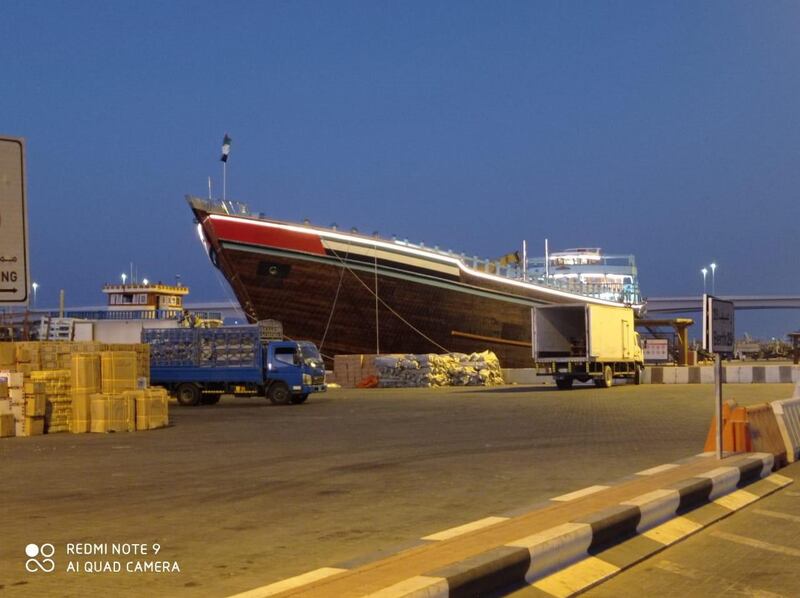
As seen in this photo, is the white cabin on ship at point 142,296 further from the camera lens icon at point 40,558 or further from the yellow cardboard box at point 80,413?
the camera lens icon at point 40,558

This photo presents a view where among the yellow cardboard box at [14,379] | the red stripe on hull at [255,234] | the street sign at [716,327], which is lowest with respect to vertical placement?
the yellow cardboard box at [14,379]

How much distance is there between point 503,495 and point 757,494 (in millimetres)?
2781

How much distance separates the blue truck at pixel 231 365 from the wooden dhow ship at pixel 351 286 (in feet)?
37.6

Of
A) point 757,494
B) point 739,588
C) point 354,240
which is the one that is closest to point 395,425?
point 757,494

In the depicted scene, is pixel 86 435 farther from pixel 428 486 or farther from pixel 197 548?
pixel 197 548

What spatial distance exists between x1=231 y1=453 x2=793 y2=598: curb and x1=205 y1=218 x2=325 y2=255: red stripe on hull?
110ft

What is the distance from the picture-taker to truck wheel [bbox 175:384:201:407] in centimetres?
3139

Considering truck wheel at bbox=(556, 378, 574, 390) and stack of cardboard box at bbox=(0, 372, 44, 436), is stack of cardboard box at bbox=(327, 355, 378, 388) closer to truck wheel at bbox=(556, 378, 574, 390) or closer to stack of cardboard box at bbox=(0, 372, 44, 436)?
truck wheel at bbox=(556, 378, 574, 390)

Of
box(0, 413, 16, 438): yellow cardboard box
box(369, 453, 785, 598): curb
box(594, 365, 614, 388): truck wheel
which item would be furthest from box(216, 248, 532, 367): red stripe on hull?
box(369, 453, 785, 598): curb

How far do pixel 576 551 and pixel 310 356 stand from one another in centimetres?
2501

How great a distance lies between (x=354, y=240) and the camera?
44250 millimetres

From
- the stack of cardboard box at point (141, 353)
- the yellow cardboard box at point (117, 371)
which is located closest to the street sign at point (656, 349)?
the stack of cardboard box at point (141, 353)

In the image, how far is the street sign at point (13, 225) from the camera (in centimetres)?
529

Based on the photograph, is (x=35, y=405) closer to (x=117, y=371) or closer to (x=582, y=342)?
(x=117, y=371)
